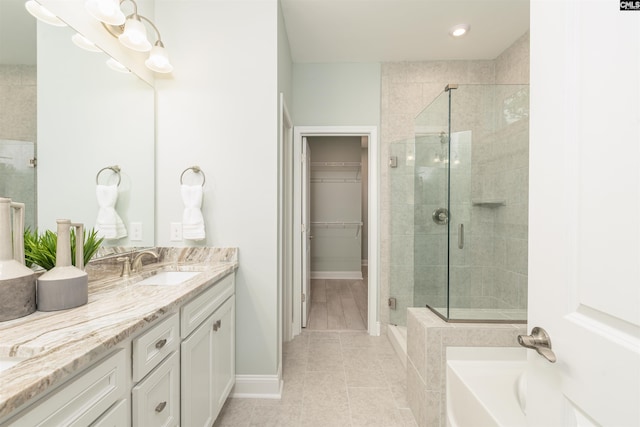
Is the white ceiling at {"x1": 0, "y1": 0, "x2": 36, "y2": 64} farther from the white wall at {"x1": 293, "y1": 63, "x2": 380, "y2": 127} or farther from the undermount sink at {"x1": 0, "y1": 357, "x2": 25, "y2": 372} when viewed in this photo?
the white wall at {"x1": 293, "y1": 63, "x2": 380, "y2": 127}

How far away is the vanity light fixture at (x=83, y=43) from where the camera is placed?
4.51 feet

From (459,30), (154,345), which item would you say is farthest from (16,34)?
(459,30)

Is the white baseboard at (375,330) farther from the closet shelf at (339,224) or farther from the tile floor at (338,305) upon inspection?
the closet shelf at (339,224)

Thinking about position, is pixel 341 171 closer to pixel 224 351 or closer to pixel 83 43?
pixel 224 351

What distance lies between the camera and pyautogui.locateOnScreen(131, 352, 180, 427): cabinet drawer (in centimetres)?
94

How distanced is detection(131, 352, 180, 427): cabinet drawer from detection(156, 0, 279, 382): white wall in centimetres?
73

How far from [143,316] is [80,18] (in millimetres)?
1537

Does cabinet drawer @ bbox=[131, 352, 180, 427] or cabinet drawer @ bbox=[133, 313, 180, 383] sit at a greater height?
cabinet drawer @ bbox=[133, 313, 180, 383]

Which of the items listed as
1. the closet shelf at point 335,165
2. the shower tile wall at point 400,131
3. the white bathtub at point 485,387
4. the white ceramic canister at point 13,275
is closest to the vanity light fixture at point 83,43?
the white ceramic canister at point 13,275

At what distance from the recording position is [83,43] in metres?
1.42

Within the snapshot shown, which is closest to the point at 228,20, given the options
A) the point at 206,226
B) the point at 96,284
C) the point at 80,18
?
the point at 80,18

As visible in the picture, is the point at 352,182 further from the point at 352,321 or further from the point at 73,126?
the point at 73,126

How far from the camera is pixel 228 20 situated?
1897 mm

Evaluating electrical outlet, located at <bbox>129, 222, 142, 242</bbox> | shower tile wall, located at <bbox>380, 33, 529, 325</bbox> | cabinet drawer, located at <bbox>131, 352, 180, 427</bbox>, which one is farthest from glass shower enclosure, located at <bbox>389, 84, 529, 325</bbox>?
electrical outlet, located at <bbox>129, 222, 142, 242</bbox>
